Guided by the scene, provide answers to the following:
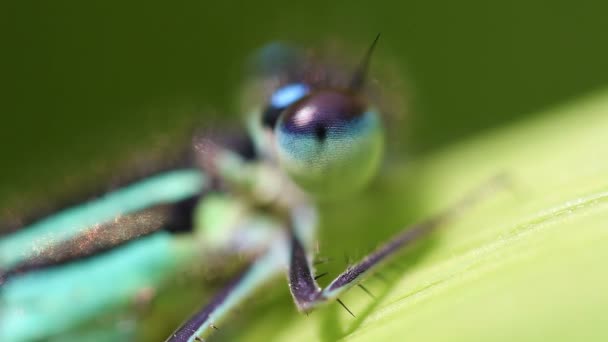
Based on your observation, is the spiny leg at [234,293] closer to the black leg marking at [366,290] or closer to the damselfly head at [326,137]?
the damselfly head at [326,137]

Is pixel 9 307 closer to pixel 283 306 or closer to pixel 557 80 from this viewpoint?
pixel 283 306

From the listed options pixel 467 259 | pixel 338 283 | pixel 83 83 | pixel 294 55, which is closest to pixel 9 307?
pixel 338 283

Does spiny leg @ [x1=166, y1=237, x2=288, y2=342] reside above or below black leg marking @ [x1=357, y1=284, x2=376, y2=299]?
above

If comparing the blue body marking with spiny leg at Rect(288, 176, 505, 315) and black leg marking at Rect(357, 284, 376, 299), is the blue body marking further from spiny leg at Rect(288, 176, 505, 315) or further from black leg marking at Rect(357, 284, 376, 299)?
black leg marking at Rect(357, 284, 376, 299)

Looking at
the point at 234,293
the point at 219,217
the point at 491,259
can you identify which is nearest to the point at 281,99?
the point at 219,217

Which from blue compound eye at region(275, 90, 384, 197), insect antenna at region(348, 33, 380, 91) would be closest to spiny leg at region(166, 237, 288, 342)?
blue compound eye at region(275, 90, 384, 197)

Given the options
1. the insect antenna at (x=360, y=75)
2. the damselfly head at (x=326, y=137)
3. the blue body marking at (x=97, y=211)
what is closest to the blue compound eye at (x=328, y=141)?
the damselfly head at (x=326, y=137)
